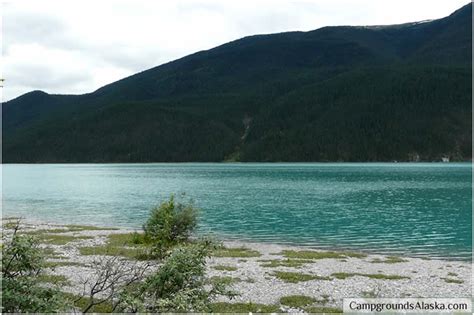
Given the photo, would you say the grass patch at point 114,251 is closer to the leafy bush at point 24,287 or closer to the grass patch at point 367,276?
the grass patch at point 367,276

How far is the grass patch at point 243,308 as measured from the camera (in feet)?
54.2

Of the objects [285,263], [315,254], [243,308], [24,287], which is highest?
[24,287]

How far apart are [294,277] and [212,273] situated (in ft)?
13.8

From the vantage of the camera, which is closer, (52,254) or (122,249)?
(52,254)

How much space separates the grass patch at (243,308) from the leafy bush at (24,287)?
7220 mm

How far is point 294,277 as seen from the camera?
22.4 metres

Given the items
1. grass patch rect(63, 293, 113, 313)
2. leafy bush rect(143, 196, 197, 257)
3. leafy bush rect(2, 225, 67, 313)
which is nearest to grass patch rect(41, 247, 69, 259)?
leafy bush rect(143, 196, 197, 257)

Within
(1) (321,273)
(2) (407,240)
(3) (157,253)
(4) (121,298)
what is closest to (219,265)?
(3) (157,253)

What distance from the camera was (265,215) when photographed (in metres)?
55.3

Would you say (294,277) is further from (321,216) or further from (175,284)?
(321,216)

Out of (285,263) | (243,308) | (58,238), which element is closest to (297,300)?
(243,308)

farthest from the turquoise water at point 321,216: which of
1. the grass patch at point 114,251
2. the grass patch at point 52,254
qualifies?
the grass patch at point 52,254

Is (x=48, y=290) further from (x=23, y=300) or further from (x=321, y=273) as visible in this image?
(x=321, y=273)

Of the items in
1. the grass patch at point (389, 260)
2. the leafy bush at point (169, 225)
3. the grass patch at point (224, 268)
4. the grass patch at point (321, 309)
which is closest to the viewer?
the grass patch at point (321, 309)
